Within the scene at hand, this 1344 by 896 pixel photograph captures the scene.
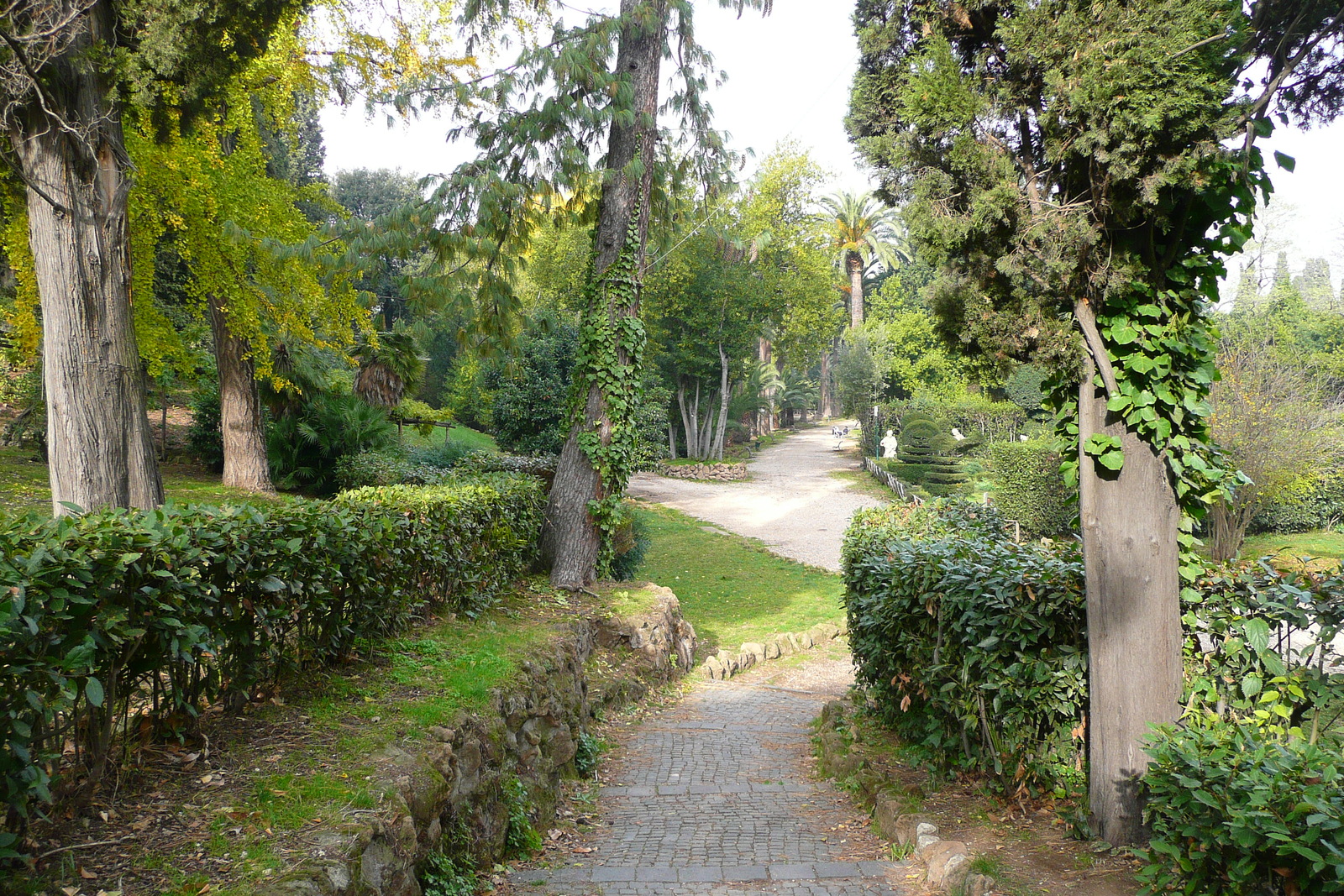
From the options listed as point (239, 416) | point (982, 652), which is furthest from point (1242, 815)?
point (239, 416)

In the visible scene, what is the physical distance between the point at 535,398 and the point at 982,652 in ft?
48.7

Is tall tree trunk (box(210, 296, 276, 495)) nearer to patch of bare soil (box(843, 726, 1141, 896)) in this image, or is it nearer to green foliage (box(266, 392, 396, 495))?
green foliage (box(266, 392, 396, 495))

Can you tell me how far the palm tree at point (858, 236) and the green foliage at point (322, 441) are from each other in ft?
119

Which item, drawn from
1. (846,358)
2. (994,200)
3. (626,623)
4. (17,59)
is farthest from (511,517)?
(846,358)

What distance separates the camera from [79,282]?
6332mm

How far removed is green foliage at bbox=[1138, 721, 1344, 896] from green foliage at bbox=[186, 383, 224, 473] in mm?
16973

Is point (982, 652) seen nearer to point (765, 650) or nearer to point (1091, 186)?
point (1091, 186)

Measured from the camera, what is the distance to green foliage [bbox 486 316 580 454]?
18.1 meters

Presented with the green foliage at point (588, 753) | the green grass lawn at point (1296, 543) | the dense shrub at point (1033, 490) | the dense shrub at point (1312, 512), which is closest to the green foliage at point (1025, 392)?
the dense shrub at point (1312, 512)

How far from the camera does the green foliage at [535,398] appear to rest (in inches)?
714

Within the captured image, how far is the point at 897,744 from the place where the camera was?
5.85 metres

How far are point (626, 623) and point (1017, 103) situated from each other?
693 cm

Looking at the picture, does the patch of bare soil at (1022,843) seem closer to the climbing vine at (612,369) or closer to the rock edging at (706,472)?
the climbing vine at (612,369)

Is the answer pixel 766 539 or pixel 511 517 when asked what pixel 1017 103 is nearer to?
pixel 511 517
